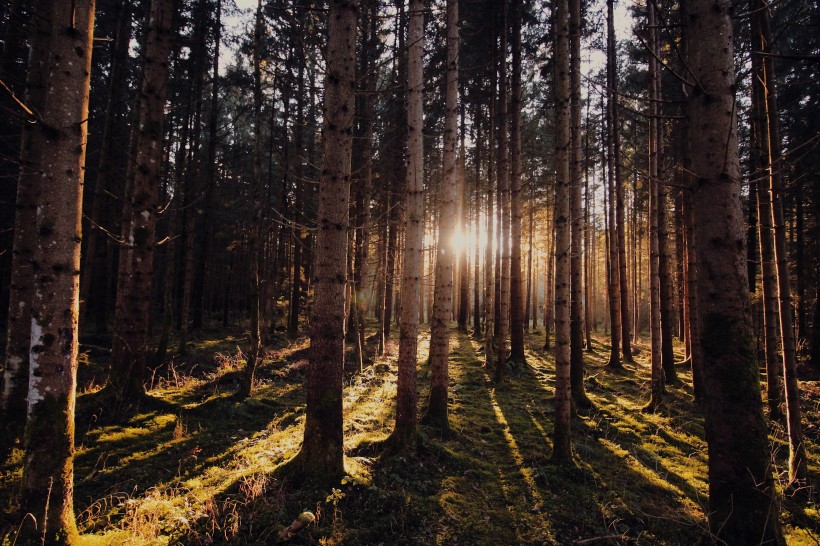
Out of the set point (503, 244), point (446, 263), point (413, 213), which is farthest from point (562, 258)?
point (503, 244)

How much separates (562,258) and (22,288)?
860cm

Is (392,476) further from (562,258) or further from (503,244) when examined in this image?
(503,244)

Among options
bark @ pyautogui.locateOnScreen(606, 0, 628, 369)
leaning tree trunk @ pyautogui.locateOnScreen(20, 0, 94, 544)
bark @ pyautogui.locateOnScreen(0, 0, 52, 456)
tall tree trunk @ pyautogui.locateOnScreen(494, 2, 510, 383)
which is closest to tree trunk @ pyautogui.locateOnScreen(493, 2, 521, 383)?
tall tree trunk @ pyautogui.locateOnScreen(494, 2, 510, 383)

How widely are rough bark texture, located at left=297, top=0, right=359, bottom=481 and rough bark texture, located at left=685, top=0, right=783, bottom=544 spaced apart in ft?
12.5

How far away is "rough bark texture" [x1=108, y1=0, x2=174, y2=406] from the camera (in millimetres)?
7176

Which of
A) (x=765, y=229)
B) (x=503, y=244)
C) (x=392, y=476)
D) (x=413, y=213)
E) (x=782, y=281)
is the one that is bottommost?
(x=392, y=476)

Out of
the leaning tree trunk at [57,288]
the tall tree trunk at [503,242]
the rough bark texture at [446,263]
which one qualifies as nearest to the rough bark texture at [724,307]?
the rough bark texture at [446,263]

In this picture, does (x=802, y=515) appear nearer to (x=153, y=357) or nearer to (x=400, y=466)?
(x=400, y=466)

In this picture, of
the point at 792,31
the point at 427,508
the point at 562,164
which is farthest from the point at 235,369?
the point at 792,31

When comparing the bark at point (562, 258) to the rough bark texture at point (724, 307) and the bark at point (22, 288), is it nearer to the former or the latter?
the rough bark texture at point (724, 307)

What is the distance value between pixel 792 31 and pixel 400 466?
2301cm

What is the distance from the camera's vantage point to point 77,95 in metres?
3.29

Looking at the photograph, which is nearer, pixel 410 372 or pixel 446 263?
pixel 410 372

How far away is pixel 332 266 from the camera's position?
16.1 feet
